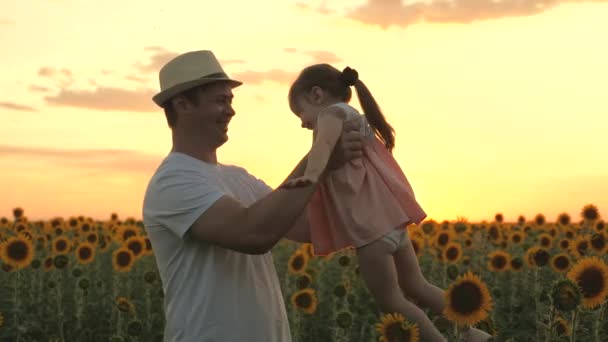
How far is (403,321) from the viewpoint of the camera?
504cm

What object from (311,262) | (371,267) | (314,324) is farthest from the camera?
(311,262)

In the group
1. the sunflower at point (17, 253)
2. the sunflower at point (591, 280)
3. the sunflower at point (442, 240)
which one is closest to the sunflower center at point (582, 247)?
the sunflower at point (442, 240)

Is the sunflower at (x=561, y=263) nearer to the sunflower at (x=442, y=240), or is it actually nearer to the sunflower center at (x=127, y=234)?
the sunflower at (x=442, y=240)

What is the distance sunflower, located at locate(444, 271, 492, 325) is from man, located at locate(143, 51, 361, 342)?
3.03 ft

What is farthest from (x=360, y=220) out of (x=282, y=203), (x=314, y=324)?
(x=314, y=324)

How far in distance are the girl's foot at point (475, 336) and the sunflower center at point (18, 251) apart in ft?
21.1

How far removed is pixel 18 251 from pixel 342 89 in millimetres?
5420

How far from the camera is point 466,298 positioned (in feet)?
15.7

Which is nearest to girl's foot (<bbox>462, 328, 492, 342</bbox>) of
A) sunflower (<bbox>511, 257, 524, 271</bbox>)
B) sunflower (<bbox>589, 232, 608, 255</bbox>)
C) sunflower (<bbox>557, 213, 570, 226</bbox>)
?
sunflower (<bbox>511, 257, 524, 271</bbox>)

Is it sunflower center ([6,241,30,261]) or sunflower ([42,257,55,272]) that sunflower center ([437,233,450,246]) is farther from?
sunflower center ([6,241,30,261])

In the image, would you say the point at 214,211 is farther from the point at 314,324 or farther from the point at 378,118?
the point at 314,324

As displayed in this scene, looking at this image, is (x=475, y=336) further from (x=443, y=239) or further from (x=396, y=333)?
(x=443, y=239)

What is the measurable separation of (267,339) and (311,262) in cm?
898

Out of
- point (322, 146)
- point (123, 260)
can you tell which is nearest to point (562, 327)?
point (322, 146)
